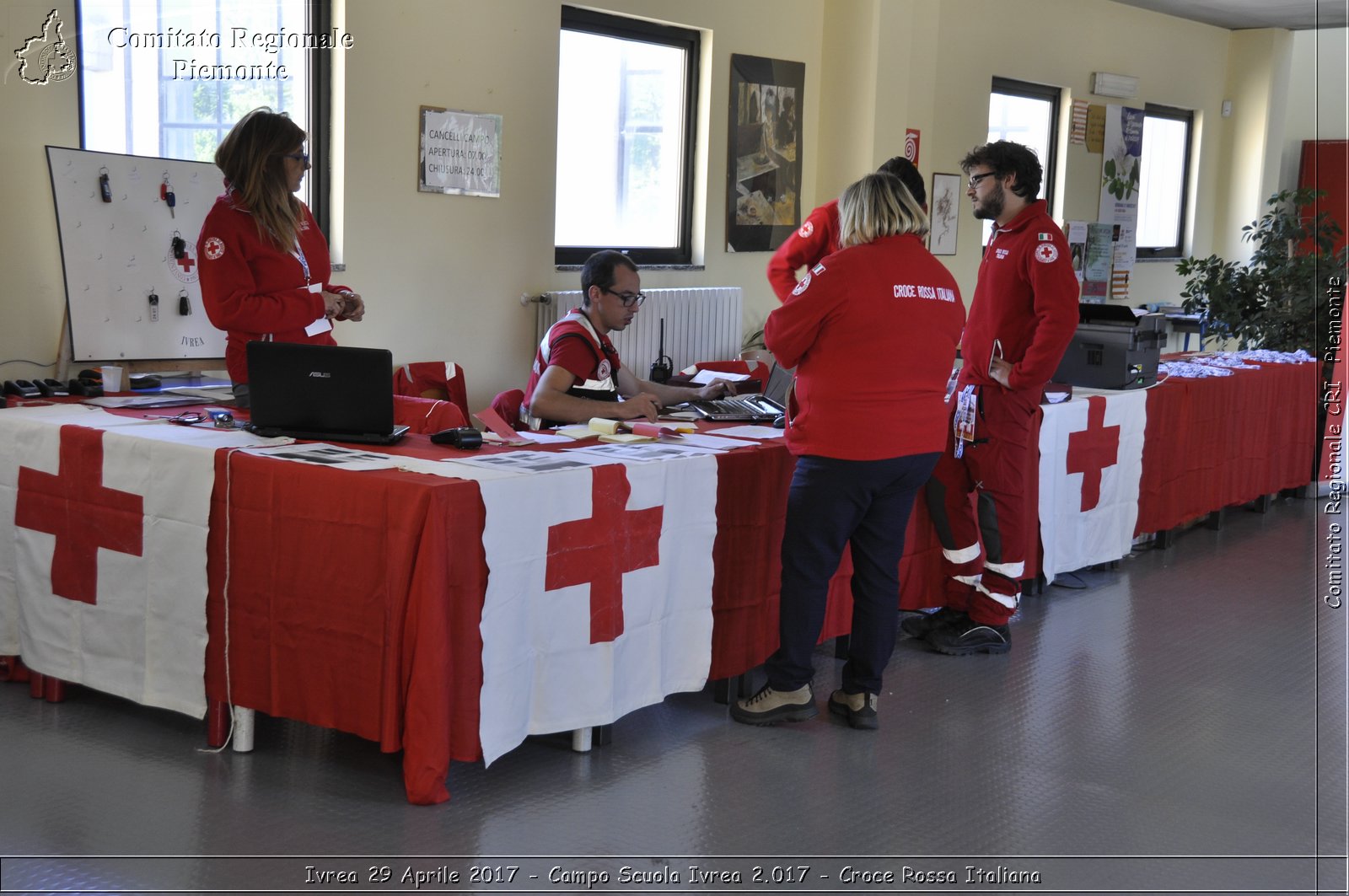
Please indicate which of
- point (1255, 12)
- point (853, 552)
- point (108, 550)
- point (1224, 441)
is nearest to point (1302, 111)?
point (1255, 12)

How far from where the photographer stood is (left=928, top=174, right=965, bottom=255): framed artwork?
23.7 ft

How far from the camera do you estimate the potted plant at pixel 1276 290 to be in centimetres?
664

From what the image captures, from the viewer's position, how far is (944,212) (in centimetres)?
731

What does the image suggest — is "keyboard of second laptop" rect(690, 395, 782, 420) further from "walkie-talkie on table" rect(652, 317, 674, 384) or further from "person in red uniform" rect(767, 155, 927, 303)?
"walkie-talkie on table" rect(652, 317, 674, 384)

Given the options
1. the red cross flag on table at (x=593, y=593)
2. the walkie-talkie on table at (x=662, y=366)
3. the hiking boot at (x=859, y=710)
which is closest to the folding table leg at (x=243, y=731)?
the red cross flag on table at (x=593, y=593)

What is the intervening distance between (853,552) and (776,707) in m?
0.42

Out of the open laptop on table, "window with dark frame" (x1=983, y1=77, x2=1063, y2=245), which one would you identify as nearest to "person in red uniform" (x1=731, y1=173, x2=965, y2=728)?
the open laptop on table

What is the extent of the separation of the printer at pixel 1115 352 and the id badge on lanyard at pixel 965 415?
1.02 meters

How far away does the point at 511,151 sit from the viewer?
16.8 ft

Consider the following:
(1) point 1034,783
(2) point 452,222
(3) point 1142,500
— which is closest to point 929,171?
(3) point 1142,500

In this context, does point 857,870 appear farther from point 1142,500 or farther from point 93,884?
point 1142,500

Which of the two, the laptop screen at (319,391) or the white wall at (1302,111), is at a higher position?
the white wall at (1302,111)

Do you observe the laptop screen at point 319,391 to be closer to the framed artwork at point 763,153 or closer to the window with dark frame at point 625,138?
the window with dark frame at point 625,138

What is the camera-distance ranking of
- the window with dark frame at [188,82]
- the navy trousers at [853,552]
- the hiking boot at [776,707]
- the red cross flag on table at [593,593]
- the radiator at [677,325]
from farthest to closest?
the radiator at [677,325]
the window with dark frame at [188,82]
the hiking boot at [776,707]
the navy trousers at [853,552]
the red cross flag on table at [593,593]
